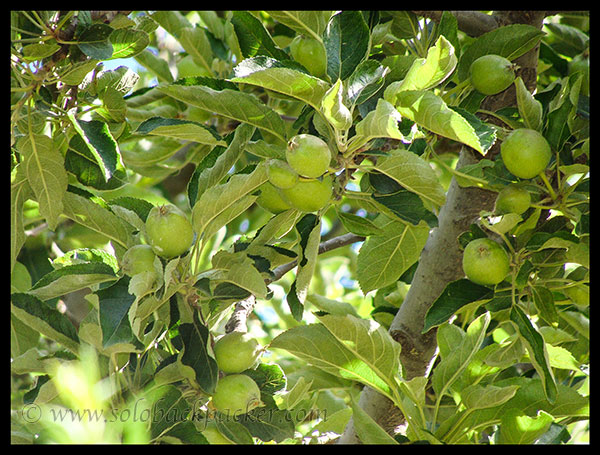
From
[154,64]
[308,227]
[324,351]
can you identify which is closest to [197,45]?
[154,64]

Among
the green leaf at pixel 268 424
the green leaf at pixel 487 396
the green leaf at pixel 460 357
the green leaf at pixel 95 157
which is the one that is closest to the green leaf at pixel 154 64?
the green leaf at pixel 95 157

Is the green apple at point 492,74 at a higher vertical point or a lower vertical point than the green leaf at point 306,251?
higher

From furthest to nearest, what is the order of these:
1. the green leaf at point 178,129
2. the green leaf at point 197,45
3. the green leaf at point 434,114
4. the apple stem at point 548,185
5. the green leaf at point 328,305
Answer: the green leaf at point 197,45, the green leaf at point 328,305, the apple stem at point 548,185, the green leaf at point 178,129, the green leaf at point 434,114

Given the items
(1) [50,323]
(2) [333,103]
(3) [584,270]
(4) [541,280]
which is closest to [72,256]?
(1) [50,323]

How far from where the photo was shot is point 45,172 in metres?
1.55

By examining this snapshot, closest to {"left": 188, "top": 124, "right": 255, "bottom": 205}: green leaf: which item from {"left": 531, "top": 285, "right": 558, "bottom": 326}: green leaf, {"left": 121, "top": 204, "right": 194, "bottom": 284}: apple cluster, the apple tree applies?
the apple tree

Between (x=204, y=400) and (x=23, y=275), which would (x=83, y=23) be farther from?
(x=23, y=275)

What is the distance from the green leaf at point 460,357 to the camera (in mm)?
1392

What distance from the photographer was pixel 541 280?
1698 mm

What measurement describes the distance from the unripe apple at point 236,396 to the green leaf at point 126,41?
0.79 meters

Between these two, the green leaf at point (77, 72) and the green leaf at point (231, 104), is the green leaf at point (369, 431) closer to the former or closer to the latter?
the green leaf at point (231, 104)

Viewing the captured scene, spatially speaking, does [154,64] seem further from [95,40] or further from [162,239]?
[162,239]

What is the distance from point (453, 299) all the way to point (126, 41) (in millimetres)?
970

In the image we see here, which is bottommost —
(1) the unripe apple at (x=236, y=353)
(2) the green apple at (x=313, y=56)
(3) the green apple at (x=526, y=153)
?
(1) the unripe apple at (x=236, y=353)
